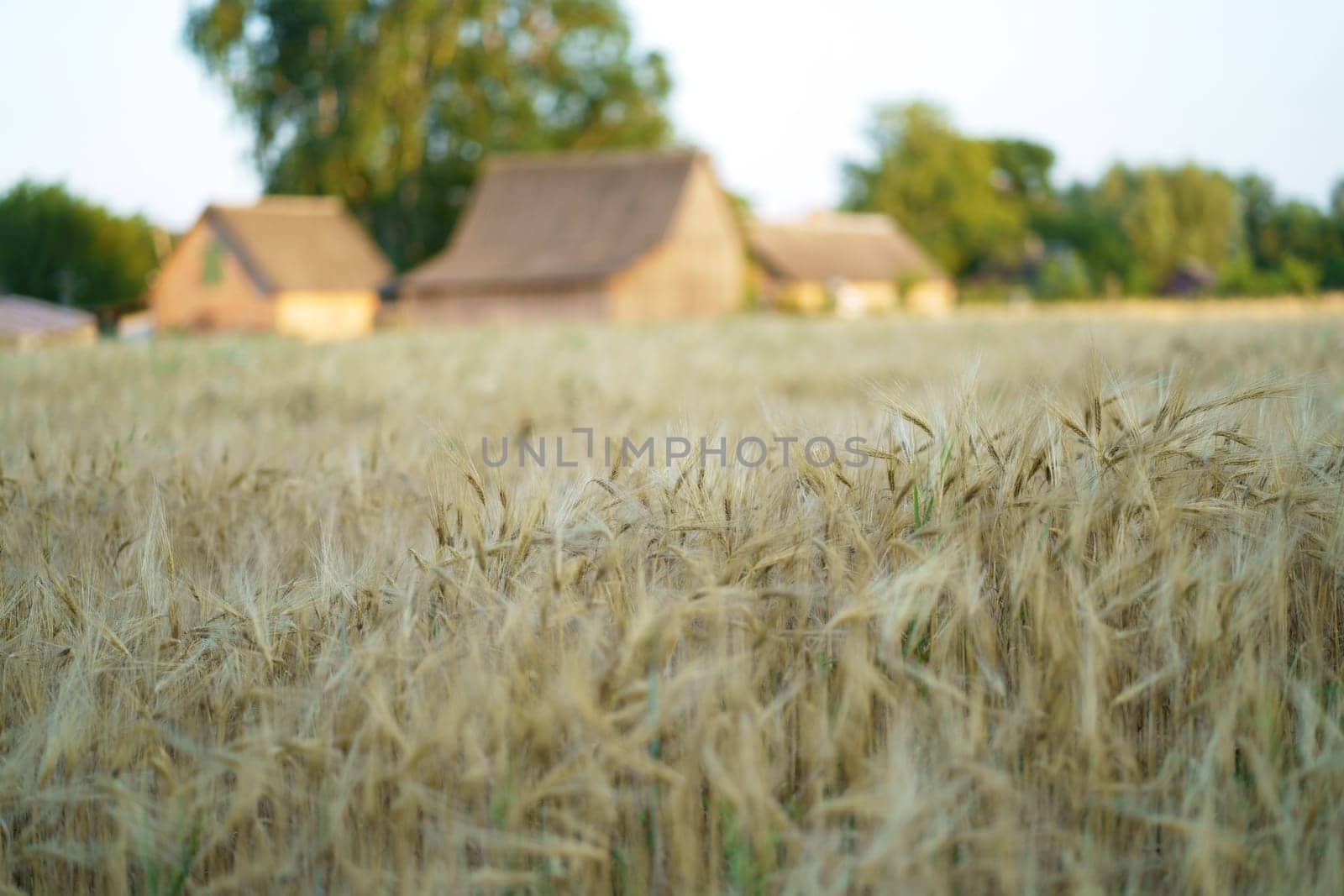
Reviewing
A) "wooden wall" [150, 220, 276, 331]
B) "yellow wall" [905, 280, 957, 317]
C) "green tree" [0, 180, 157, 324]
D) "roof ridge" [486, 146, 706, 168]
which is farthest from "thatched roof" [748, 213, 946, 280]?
"green tree" [0, 180, 157, 324]

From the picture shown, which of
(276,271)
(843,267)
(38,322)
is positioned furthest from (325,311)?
(843,267)

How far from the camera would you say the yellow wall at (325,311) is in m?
33.9

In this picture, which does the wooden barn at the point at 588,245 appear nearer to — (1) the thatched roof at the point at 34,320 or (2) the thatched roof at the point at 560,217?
(2) the thatched roof at the point at 560,217

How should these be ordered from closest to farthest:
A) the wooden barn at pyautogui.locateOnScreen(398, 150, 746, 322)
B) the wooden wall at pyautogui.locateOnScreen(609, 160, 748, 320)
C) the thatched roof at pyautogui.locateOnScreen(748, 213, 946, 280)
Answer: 1. the wooden wall at pyautogui.locateOnScreen(609, 160, 748, 320)
2. the wooden barn at pyautogui.locateOnScreen(398, 150, 746, 322)
3. the thatched roof at pyautogui.locateOnScreen(748, 213, 946, 280)

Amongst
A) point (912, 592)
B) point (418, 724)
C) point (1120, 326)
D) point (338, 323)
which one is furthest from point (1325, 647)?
point (338, 323)

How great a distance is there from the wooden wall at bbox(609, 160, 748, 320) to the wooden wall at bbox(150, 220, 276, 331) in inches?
494

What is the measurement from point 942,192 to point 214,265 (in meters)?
37.2

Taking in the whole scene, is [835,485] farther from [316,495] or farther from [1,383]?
[1,383]

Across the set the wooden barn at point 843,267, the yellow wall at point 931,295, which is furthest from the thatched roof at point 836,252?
the yellow wall at point 931,295

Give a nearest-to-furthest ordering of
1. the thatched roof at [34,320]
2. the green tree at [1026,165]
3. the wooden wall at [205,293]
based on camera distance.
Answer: the thatched roof at [34,320] → the wooden wall at [205,293] → the green tree at [1026,165]

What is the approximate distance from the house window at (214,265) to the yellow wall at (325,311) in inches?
120

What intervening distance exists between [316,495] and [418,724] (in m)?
2.01

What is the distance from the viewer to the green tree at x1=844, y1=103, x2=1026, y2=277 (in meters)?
54.7

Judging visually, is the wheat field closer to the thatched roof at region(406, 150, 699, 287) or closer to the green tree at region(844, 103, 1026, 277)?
the thatched roof at region(406, 150, 699, 287)
